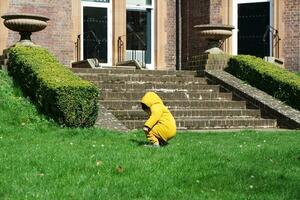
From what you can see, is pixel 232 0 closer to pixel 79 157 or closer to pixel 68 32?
pixel 68 32

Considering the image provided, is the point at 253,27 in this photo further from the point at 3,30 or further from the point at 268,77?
the point at 3,30

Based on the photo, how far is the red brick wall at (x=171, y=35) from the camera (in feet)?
67.7

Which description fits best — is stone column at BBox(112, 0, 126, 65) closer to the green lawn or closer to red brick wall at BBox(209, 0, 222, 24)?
red brick wall at BBox(209, 0, 222, 24)

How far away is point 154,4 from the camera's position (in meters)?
20.5

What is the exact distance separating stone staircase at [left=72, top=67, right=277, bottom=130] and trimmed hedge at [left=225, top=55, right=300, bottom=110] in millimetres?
951

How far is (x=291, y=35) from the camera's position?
64.2 ft

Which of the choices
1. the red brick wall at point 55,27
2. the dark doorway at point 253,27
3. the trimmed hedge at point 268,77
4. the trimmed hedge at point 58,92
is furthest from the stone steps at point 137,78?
the dark doorway at point 253,27

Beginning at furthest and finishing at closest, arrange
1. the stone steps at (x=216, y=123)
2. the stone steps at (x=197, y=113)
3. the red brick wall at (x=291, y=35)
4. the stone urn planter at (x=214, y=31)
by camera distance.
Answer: the red brick wall at (x=291, y=35) < the stone urn planter at (x=214, y=31) < the stone steps at (x=197, y=113) < the stone steps at (x=216, y=123)

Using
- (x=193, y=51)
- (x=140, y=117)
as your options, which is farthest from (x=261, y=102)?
(x=193, y=51)

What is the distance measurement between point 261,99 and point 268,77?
1026 millimetres

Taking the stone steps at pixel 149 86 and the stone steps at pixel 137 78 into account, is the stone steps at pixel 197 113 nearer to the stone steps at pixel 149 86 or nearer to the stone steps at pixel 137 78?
the stone steps at pixel 149 86

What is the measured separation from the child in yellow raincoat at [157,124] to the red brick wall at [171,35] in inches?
478

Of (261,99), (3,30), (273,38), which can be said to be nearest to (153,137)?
(261,99)

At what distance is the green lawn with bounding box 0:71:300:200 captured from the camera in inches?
215
